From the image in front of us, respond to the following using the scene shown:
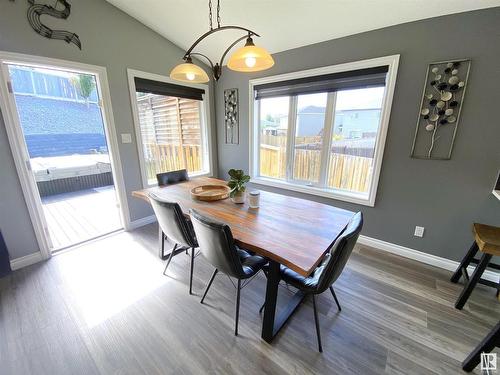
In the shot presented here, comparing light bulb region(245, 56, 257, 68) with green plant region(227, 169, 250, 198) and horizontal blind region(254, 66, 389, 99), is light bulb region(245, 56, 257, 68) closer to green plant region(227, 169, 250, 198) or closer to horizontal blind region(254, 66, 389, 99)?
green plant region(227, 169, 250, 198)

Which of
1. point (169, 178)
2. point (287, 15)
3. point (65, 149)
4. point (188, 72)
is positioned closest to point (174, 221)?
point (169, 178)

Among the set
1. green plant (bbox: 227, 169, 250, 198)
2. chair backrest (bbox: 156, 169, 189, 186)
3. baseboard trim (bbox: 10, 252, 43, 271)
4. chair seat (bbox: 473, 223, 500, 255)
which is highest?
green plant (bbox: 227, 169, 250, 198)

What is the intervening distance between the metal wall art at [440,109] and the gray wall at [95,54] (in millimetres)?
3179

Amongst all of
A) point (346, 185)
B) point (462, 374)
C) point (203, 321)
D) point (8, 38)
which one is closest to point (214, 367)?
point (203, 321)

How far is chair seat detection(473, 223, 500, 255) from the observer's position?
4.75 feet

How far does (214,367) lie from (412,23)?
3.23 m

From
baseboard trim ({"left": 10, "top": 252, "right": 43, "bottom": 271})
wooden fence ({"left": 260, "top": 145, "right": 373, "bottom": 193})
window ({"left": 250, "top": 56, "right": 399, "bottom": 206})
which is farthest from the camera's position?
wooden fence ({"left": 260, "top": 145, "right": 373, "bottom": 193})

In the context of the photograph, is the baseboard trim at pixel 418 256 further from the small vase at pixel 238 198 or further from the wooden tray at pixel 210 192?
the wooden tray at pixel 210 192

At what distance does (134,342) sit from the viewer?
138 cm

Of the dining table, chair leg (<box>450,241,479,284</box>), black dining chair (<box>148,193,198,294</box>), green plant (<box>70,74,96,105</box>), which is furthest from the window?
green plant (<box>70,74,96,105</box>)

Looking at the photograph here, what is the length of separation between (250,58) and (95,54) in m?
2.05

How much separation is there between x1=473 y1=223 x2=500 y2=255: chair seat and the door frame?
3.69m

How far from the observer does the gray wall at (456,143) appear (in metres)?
1.71

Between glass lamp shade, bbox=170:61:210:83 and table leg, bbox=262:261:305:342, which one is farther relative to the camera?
glass lamp shade, bbox=170:61:210:83
